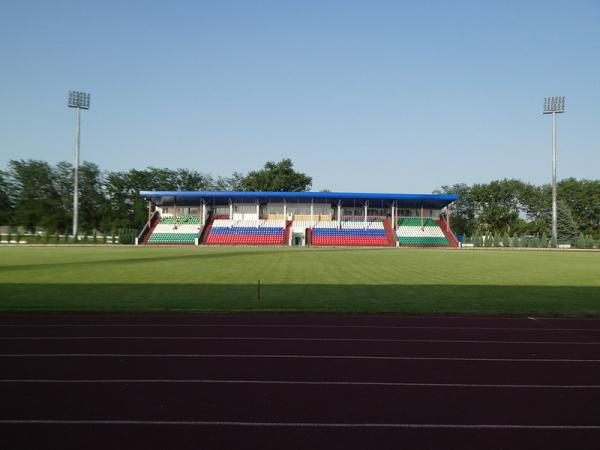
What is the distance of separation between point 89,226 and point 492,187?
271 feet

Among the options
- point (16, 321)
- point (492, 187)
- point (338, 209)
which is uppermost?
point (492, 187)

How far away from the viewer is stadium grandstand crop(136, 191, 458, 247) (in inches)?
2776

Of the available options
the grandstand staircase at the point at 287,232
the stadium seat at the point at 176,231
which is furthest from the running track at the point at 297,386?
the stadium seat at the point at 176,231

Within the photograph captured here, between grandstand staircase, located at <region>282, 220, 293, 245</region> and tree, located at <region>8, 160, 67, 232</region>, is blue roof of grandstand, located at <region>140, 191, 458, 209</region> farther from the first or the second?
tree, located at <region>8, 160, 67, 232</region>

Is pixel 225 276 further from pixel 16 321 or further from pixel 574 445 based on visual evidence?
pixel 574 445

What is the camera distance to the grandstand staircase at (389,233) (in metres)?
69.8

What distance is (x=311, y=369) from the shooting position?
7.74m

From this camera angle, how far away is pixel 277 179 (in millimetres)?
101688

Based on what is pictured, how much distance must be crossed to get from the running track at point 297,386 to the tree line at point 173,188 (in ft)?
253

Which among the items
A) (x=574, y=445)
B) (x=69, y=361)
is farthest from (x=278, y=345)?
(x=574, y=445)

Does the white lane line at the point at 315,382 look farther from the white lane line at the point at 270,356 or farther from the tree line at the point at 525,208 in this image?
the tree line at the point at 525,208

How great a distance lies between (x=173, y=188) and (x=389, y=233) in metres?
57.2

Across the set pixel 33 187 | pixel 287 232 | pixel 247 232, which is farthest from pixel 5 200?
pixel 287 232

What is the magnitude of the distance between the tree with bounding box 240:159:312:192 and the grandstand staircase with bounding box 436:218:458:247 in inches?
1467
